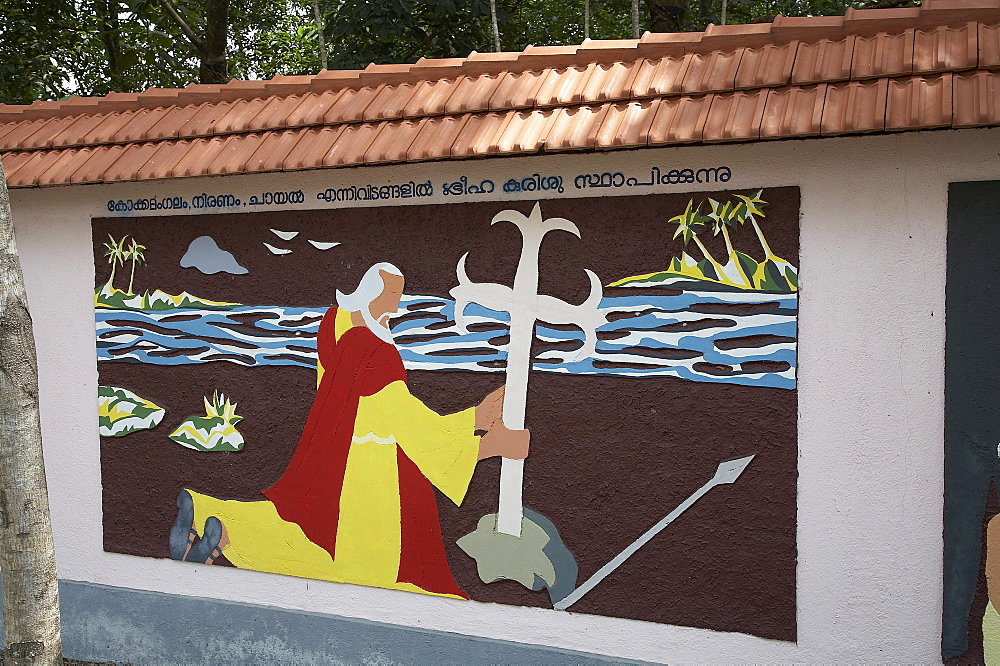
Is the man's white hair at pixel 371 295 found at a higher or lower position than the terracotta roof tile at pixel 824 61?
lower

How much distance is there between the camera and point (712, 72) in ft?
12.2

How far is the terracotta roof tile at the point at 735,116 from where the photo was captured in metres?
3.41

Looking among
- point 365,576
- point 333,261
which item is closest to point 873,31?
point 333,261

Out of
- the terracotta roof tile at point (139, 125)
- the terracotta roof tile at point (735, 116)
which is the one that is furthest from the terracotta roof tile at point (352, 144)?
the terracotta roof tile at point (735, 116)

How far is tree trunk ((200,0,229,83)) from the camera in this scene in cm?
1019

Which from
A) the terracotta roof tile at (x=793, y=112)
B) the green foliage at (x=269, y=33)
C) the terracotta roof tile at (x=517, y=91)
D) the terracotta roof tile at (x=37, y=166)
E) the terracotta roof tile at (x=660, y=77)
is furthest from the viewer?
the green foliage at (x=269, y=33)

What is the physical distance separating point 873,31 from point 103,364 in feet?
14.0

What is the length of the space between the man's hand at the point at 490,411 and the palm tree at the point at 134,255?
7.05ft

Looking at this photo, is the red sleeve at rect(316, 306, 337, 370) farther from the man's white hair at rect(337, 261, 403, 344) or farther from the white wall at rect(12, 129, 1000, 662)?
the white wall at rect(12, 129, 1000, 662)

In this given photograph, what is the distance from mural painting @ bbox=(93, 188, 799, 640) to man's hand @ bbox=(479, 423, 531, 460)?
10 millimetres

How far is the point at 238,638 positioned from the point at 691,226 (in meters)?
3.17

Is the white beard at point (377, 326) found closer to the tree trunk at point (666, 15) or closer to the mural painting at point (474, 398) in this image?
the mural painting at point (474, 398)

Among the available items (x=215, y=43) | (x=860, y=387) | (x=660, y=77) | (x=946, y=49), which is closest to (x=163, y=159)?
(x=660, y=77)

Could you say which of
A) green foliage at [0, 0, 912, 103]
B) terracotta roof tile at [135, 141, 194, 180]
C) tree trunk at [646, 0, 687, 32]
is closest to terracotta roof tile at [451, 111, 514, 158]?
terracotta roof tile at [135, 141, 194, 180]
